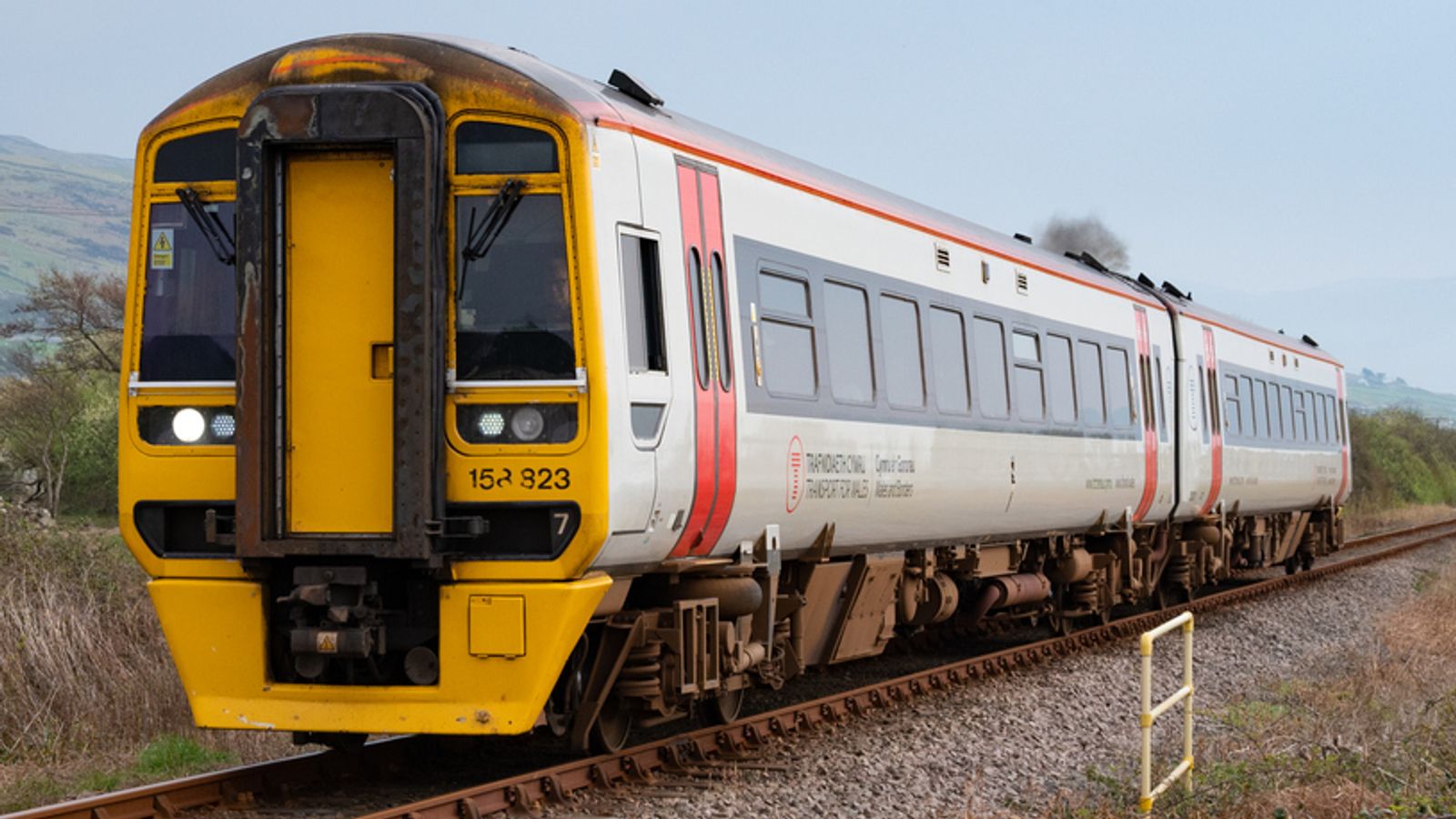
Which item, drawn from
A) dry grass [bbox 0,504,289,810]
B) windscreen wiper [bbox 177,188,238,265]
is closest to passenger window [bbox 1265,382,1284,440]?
dry grass [bbox 0,504,289,810]

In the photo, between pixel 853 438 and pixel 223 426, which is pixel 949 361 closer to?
pixel 853 438

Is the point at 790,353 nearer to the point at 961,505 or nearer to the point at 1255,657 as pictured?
the point at 961,505

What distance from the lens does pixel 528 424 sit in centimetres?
759

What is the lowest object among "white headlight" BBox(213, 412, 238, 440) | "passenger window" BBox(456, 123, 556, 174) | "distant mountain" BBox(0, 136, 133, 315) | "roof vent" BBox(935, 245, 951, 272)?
"white headlight" BBox(213, 412, 238, 440)

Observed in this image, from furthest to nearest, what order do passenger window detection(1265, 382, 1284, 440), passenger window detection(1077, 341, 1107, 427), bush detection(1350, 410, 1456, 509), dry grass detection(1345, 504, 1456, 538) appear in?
bush detection(1350, 410, 1456, 509), dry grass detection(1345, 504, 1456, 538), passenger window detection(1265, 382, 1284, 440), passenger window detection(1077, 341, 1107, 427)

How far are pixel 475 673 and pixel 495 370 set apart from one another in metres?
1.29

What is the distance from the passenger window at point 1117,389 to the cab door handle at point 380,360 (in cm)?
931

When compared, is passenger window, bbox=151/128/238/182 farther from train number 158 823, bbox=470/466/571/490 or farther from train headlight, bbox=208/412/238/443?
train number 158 823, bbox=470/466/571/490

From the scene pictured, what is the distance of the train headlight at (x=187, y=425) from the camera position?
312 inches

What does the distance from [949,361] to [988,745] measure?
10.1ft

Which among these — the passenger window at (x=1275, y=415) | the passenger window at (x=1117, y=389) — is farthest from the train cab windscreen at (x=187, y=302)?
the passenger window at (x=1275, y=415)

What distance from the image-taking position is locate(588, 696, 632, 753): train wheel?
28.6 ft

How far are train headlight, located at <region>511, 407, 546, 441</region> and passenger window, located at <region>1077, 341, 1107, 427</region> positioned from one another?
8.21 m

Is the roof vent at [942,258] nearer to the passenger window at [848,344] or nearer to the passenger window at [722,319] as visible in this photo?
the passenger window at [848,344]
